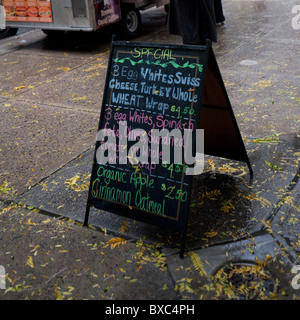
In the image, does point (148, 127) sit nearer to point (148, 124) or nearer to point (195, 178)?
point (148, 124)

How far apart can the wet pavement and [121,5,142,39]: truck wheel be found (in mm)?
1556

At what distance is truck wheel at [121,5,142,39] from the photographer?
922 cm

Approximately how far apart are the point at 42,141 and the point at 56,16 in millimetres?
4598

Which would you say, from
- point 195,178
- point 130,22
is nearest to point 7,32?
point 130,22

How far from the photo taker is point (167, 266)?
293cm

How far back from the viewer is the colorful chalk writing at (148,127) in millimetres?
2982

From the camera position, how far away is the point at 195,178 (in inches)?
158

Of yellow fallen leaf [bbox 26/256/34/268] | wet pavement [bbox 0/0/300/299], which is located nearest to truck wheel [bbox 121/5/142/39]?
wet pavement [bbox 0/0/300/299]

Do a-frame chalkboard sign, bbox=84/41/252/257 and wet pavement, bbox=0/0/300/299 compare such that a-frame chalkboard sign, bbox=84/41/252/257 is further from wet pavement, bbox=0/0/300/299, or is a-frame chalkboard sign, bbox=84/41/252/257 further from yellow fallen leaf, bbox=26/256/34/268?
yellow fallen leaf, bbox=26/256/34/268

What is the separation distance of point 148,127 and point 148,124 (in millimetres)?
23

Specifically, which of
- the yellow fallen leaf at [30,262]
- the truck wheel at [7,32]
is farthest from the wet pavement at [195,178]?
the truck wheel at [7,32]

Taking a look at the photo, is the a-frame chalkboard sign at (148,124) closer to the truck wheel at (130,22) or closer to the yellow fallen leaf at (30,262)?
the yellow fallen leaf at (30,262)
